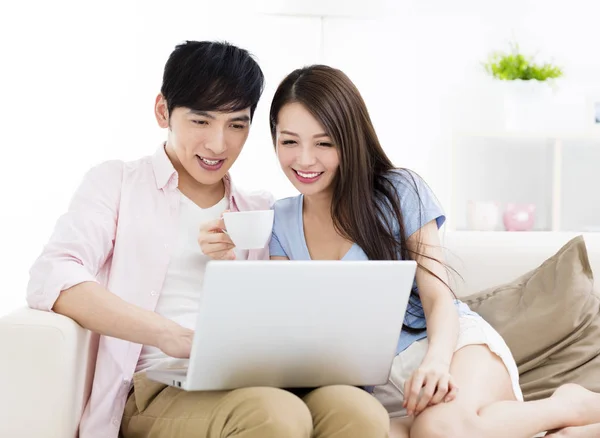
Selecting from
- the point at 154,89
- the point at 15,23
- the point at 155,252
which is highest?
the point at 15,23

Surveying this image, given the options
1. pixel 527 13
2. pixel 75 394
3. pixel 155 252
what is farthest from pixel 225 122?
pixel 527 13

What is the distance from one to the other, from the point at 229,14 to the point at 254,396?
3208 mm

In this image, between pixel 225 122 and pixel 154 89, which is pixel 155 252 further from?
pixel 154 89

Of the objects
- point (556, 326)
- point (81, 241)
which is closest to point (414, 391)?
point (556, 326)

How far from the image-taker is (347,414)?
57.0 inches

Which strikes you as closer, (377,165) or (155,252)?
(155,252)

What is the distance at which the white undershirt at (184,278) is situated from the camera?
190cm

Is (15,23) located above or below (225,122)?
above

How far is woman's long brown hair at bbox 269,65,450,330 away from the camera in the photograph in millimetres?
1970

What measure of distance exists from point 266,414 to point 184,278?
64 centimetres

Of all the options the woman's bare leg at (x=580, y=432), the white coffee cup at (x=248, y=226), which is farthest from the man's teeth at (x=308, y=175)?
the woman's bare leg at (x=580, y=432)

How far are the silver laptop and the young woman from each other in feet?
0.72

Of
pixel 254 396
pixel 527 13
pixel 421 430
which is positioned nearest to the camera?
pixel 254 396

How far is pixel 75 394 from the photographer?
1692 mm
